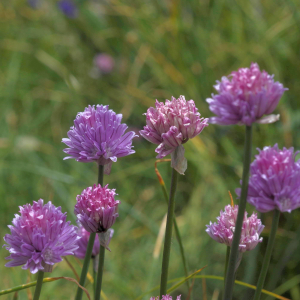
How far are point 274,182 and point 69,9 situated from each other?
2416mm

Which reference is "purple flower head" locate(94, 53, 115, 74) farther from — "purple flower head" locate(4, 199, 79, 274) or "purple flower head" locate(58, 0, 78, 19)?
"purple flower head" locate(4, 199, 79, 274)

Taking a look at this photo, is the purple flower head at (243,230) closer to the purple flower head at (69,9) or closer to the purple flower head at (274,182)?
the purple flower head at (274,182)

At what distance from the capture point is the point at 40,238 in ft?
1.46

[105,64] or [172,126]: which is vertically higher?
[105,64]

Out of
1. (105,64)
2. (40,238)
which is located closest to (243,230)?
(40,238)

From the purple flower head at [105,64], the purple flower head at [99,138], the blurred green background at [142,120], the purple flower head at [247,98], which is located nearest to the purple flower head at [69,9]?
the blurred green background at [142,120]

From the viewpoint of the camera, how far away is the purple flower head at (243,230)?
494 millimetres

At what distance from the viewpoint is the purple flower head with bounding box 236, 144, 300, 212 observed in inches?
15.4

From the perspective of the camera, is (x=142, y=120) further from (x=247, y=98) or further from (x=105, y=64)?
(x=247, y=98)

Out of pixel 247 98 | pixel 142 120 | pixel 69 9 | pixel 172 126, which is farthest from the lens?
pixel 69 9

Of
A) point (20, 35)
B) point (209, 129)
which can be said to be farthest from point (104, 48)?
point (209, 129)

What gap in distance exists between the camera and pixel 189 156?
159 cm

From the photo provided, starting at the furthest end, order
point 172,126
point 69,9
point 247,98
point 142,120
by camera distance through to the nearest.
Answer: point 69,9
point 142,120
point 172,126
point 247,98

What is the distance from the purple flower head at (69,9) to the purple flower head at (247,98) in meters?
2.36
